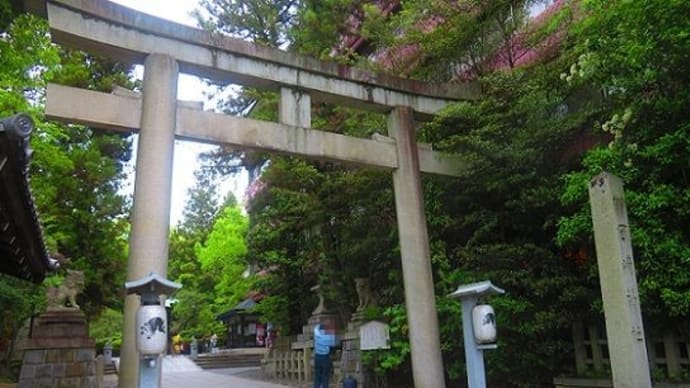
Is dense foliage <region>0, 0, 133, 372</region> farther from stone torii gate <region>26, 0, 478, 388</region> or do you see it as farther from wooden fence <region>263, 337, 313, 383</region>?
wooden fence <region>263, 337, 313, 383</region>

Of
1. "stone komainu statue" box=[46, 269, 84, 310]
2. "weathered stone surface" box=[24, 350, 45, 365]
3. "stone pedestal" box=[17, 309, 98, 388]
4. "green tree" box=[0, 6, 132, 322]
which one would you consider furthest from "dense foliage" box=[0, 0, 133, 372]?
"weathered stone surface" box=[24, 350, 45, 365]

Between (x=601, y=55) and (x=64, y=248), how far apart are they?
16.2 meters

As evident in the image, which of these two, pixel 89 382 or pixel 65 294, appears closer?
pixel 89 382

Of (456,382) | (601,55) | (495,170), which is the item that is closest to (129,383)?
(456,382)

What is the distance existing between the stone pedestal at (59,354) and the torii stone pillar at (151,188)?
4.31 metres

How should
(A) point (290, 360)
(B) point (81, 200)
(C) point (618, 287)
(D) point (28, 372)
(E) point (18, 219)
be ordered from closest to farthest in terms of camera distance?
(E) point (18, 219) → (C) point (618, 287) → (D) point (28, 372) → (A) point (290, 360) → (B) point (81, 200)

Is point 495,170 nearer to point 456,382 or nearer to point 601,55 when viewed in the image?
point 601,55

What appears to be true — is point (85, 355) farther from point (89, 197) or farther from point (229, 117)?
point (89, 197)

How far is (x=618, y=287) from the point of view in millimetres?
5996

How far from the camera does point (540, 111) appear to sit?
33.2 feet

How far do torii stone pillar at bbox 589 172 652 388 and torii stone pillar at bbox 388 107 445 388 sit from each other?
4.20m

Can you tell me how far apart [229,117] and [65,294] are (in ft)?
19.4

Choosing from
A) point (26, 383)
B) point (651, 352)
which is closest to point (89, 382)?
point (26, 383)

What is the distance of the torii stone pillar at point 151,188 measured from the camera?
7.79 m
